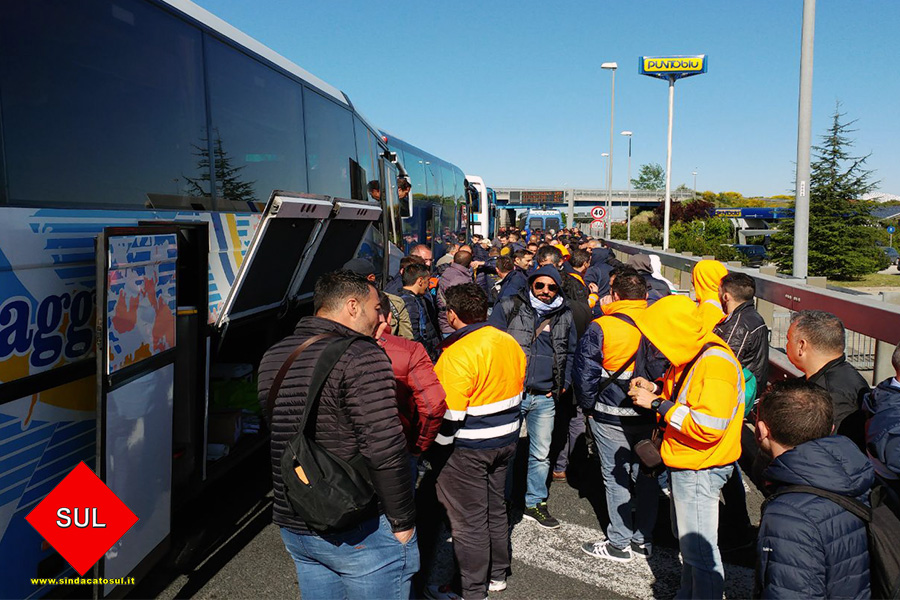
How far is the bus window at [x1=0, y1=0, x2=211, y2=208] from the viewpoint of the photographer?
136 inches

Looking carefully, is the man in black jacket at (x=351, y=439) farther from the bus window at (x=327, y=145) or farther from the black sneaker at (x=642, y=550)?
the bus window at (x=327, y=145)

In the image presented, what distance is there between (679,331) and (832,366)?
96cm

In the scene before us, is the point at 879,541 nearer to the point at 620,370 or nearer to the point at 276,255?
the point at 620,370

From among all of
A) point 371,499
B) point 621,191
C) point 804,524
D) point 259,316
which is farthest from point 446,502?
point 621,191

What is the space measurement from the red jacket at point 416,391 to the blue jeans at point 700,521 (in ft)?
4.65

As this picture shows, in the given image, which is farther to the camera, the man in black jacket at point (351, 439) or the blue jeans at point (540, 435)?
the blue jeans at point (540, 435)

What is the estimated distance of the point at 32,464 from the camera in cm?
335

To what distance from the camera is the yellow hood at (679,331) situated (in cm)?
374

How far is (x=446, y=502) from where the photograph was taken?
4293mm


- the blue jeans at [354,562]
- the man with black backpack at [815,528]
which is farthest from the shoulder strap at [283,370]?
the man with black backpack at [815,528]

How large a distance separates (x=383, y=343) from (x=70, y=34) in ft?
7.87

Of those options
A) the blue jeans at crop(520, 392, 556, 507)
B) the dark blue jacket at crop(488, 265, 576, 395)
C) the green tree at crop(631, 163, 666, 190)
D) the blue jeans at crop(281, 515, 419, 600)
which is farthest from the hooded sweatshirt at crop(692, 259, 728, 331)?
the green tree at crop(631, 163, 666, 190)

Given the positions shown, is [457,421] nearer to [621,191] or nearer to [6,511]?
[6,511]

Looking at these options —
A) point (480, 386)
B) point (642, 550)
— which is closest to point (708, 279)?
point (642, 550)
